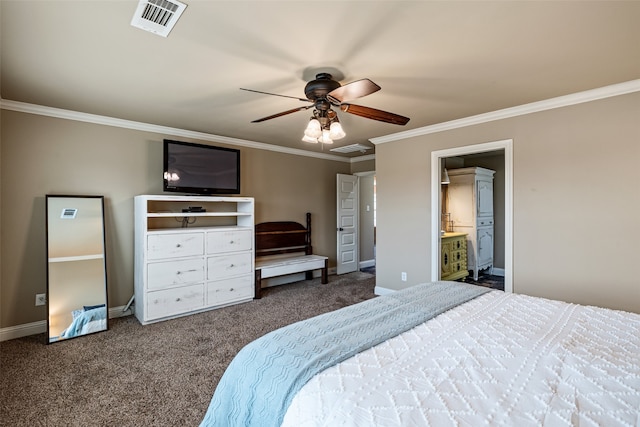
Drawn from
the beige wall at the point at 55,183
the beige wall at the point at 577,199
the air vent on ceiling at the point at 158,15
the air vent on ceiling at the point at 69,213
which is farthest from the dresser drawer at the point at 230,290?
the beige wall at the point at 577,199

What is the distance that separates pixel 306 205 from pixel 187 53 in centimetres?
355

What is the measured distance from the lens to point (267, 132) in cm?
406

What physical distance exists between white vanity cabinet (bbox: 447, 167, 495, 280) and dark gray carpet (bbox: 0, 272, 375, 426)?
302 cm

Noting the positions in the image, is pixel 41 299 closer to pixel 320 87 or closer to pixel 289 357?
pixel 289 357

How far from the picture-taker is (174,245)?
3488 mm

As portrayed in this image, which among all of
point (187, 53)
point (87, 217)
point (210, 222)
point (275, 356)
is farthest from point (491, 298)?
point (87, 217)

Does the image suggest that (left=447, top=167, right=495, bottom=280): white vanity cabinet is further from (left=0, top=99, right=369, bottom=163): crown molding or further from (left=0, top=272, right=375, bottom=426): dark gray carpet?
(left=0, top=272, right=375, bottom=426): dark gray carpet

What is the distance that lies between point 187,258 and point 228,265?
0.53 m

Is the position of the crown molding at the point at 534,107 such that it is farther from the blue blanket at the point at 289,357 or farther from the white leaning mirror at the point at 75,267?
the white leaning mirror at the point at 75,267

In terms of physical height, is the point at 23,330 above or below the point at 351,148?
below

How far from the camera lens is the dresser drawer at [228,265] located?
3768 mm

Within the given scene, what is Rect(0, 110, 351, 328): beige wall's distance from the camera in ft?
9.77

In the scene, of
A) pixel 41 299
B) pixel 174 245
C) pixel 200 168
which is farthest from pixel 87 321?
pixel 200 168

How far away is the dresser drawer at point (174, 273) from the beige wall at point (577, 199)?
3.50m
